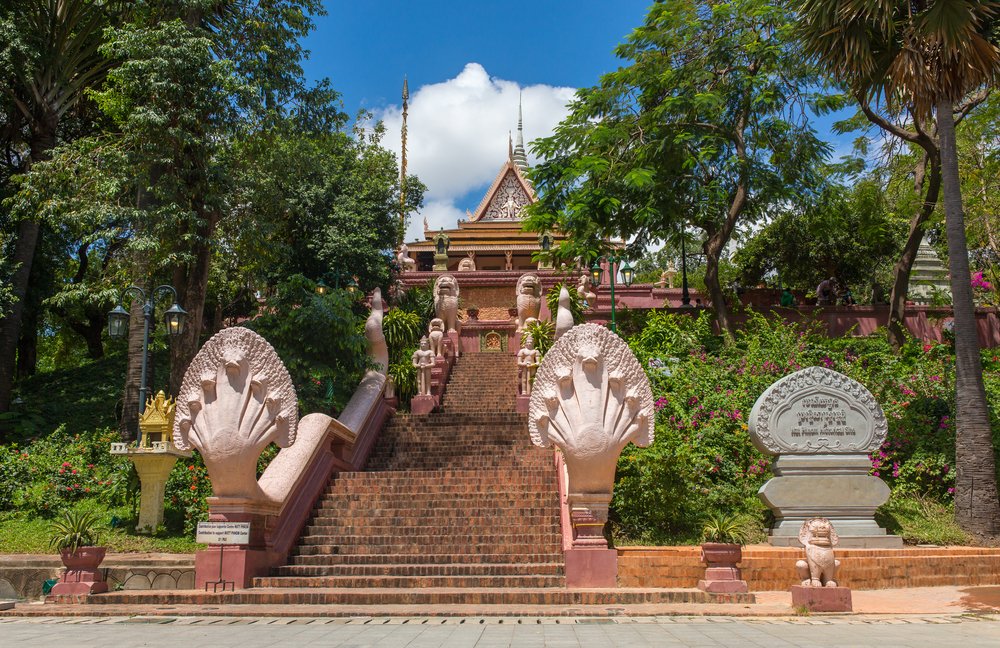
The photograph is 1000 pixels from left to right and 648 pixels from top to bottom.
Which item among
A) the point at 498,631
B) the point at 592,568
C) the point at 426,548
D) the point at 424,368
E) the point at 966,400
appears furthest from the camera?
the point at 424,368

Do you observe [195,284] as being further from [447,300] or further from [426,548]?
[447,300]

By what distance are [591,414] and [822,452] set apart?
376 cm

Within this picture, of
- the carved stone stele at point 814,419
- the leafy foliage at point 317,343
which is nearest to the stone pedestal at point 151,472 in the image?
the leafy foliage at point 317,343

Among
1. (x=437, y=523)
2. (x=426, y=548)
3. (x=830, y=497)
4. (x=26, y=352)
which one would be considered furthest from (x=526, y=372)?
(x=26, y=352)

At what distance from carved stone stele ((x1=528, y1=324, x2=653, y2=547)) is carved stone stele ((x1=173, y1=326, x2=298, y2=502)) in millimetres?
2770

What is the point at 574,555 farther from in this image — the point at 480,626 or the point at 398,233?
the point at 398,233

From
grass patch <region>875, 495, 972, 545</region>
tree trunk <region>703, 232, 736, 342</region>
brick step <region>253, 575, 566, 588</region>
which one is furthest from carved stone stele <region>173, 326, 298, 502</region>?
tree trunk <region>703, 232, 736, 342</region>

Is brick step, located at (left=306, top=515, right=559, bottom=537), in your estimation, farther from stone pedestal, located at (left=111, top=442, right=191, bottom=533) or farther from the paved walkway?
the paved walkway

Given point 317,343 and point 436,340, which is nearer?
point 317,343

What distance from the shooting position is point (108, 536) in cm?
983

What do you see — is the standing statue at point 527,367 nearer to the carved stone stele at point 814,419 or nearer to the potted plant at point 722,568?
the carved stone stele at point 814,419

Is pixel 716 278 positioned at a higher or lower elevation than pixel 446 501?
higher

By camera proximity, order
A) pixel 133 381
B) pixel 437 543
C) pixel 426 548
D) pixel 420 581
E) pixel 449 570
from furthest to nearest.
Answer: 1. pixel 133 381
2. pixel 437 543
3. pixel 426 548
4. pixel 449 570
5. pixel 420 581

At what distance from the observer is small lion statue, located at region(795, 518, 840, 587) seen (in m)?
7.04
